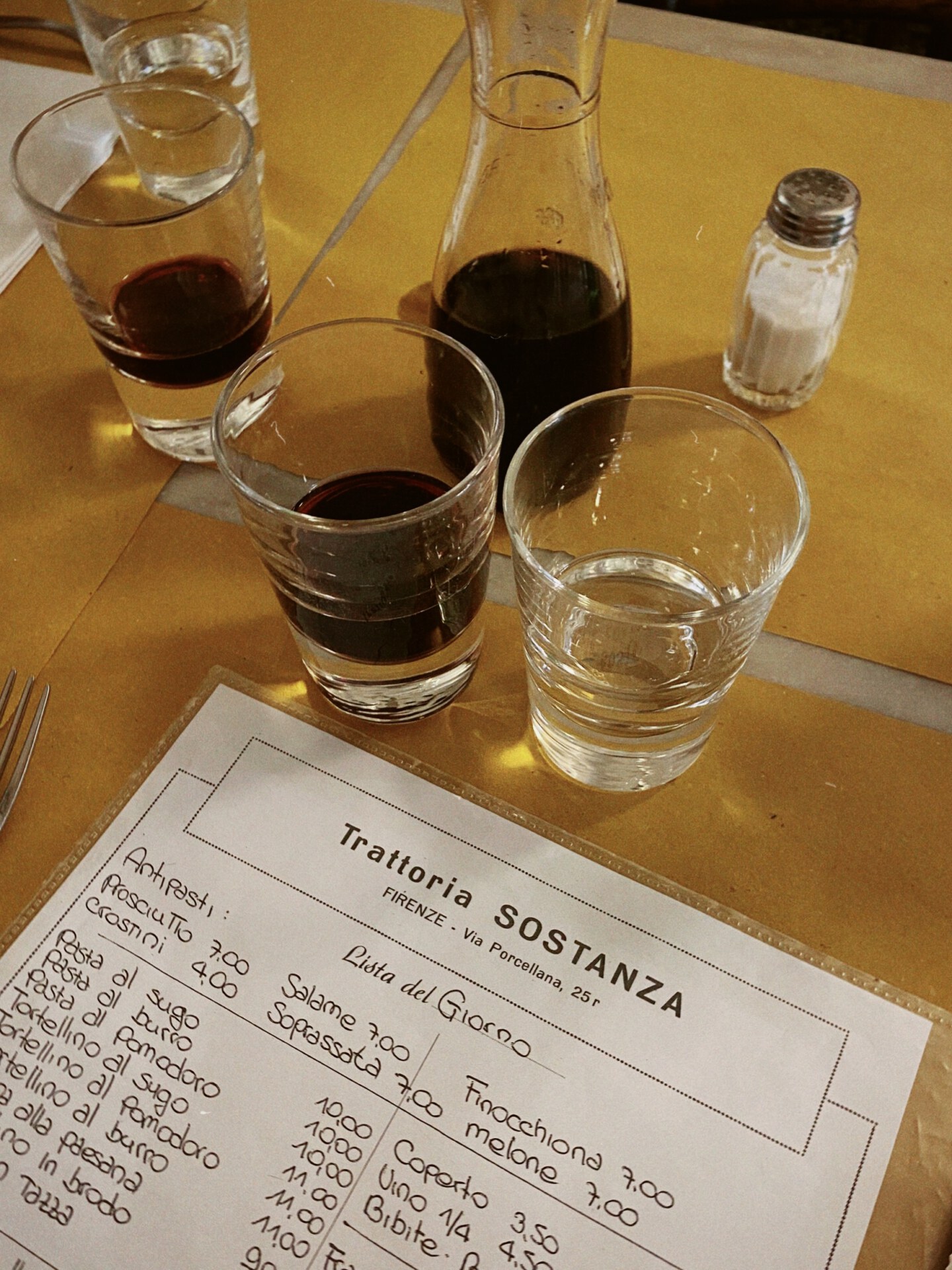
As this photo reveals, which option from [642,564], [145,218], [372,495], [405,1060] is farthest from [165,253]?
[405,1060]

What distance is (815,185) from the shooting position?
0.51m

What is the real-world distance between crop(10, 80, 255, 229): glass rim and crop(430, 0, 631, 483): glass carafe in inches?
4.0

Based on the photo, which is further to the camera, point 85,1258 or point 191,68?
point 191,68

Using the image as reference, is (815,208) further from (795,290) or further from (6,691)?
(6,691)

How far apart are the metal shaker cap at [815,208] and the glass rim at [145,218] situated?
252 mm

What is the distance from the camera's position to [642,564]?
49 cm

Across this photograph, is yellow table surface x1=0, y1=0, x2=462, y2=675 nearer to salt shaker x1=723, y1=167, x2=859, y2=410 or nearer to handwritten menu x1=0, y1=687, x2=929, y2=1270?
handwritten menu x1=0, y1=687, x2=929, y2=1270

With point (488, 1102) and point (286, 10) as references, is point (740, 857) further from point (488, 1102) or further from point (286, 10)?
point (286, 10)

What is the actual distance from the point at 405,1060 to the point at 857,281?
49 centimetres

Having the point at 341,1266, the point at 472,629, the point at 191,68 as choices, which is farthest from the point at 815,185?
the point at 341,1266

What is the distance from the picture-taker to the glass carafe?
17.1 inches

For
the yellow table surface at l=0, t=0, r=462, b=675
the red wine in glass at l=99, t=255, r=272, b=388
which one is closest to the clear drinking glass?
the yellow table surface at l=0, t=0, r=462, b=675

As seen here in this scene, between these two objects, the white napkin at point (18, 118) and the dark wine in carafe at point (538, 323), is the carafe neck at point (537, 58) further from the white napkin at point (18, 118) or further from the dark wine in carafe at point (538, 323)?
the white napkin at point (18, 118)

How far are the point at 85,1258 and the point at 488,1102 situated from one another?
138 millimetres
